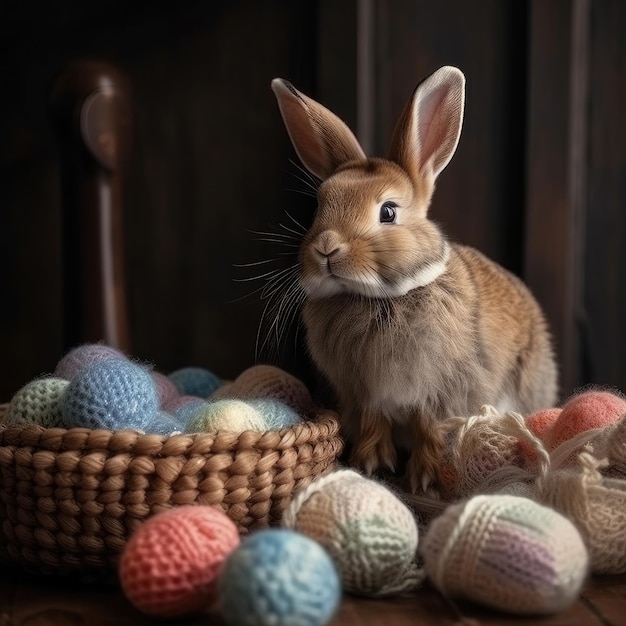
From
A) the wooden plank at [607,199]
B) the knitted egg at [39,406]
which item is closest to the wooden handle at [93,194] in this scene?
the knitted egg at [39,406]

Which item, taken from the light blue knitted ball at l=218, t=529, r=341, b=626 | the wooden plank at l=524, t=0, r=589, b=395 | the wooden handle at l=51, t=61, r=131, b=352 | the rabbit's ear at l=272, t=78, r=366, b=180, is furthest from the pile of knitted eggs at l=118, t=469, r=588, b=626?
the wooden plank at l=524, t=0, r=589, b=395

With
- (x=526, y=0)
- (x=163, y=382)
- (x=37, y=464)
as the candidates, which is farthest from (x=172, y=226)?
(x=37, y=464)

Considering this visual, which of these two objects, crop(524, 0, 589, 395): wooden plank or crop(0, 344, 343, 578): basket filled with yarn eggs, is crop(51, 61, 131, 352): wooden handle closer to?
crop(0, 344, 343, 578): basket filled with yarn eggs

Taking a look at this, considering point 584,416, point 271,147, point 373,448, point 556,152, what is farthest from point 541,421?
point 271,147

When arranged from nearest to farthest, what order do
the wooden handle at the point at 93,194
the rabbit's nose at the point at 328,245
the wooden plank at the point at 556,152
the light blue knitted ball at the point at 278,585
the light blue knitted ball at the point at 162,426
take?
the light blue knitted ball at the point at 278,585
the light blue knitted ball at the point at 162,426
the rabbit's nose at the point at 328,245
the wooden handle at the point at 93,194
the wooden plank at the point at 556,152

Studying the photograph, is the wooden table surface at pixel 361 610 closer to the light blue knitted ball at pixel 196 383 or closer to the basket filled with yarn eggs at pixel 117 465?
the basket filled with yarn eggs at pixel 117 465

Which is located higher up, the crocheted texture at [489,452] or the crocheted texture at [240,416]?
the crocheted texture at [240,416]
